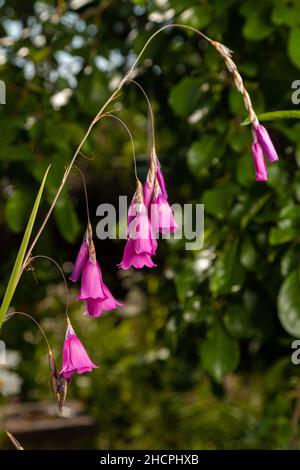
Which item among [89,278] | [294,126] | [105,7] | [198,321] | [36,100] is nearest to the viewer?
[89,278]

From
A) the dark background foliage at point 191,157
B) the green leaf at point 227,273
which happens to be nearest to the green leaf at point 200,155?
the dark background foliage at point 191,157

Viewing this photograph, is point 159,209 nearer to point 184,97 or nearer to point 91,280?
point 91,280

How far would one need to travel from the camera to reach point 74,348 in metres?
0.87

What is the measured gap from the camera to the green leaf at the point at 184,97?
142 centimetres

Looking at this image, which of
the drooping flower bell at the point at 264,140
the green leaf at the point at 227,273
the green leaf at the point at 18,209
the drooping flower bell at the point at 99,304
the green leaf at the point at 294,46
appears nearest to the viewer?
the drooping flower bell at the point at 264,140

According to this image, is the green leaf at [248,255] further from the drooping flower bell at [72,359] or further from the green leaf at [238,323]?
the drooping flower bell at [72,359]

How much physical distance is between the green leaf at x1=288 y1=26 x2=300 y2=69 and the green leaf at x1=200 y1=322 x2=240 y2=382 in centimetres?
51

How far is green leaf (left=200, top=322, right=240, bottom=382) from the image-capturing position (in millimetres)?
1439

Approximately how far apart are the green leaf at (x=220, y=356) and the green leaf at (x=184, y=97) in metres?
0.42

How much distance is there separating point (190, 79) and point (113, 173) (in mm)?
911

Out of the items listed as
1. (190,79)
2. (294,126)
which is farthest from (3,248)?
(294,126)

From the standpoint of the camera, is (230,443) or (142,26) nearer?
(142,26)

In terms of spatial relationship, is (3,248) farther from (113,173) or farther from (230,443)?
(230,443)

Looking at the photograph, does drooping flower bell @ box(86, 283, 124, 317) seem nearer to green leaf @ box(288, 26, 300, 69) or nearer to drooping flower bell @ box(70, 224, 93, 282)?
drooping flower bell @ box(70, 224, 93, 282)
